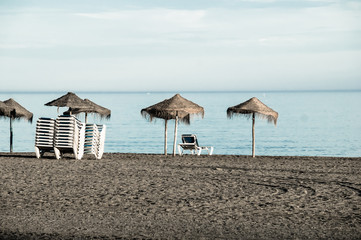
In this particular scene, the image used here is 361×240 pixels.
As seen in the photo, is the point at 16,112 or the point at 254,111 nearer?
the point at 254,111

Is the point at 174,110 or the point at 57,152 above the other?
the point at 174,110

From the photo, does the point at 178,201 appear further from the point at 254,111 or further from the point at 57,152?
the point at 254,111

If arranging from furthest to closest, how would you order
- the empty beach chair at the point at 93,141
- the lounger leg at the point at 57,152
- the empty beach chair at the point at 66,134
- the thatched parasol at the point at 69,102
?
the thatched parasol at the point at 69,102
the empty beach chair at the point at 93,141
the lounger leg at the point at 57,152
the empty beach chair at the point at 66,134

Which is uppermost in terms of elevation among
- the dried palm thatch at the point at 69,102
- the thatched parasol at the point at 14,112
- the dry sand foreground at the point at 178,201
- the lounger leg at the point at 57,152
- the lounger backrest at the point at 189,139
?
the dried palm thatch at the point at 69,102

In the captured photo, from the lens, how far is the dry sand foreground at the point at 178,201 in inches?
234

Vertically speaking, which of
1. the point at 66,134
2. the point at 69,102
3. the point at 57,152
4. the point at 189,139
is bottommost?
the point at 57,152

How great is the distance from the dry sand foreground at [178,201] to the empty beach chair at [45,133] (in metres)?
1.02

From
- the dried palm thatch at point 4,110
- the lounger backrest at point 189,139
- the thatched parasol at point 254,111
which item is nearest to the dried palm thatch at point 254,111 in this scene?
the thatched parasol at point 254,111

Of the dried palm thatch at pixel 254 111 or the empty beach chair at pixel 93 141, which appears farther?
the dried palm thatch at pixel 254 111

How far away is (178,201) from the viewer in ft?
25.9

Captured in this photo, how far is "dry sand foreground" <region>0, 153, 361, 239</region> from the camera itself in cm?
595

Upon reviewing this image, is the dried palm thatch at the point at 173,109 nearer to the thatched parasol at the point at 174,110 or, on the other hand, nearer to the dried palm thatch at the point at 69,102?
the thatched parasol at the point at 174,110

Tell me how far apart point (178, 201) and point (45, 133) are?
7229mm

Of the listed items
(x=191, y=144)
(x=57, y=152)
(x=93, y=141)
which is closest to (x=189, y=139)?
(x=191, y=144)
